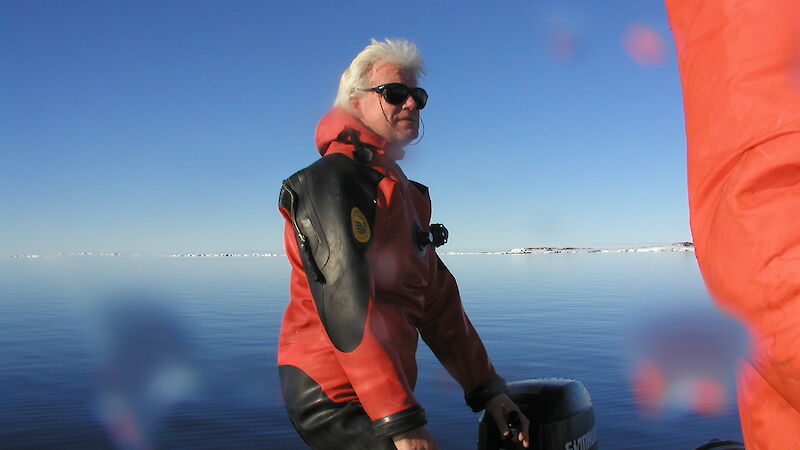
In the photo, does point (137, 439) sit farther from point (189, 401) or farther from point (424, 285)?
point (424, 285)

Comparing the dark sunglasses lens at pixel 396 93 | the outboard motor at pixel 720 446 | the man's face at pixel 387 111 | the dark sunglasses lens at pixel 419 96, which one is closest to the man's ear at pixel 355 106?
the man's face at pixel 387 111

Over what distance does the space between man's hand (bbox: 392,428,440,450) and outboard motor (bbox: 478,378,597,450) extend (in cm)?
111

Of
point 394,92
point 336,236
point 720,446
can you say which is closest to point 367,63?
point 394,92

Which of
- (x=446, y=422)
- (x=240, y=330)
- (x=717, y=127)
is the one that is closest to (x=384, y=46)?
(x=717, y=127)

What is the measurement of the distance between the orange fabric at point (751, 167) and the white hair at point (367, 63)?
1663 millimetres

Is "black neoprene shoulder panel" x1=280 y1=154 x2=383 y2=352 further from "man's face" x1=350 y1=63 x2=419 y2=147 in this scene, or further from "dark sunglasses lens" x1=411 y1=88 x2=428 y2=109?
"dark sunglasses lens" x1=411 y1=88 x2=428 y2=109

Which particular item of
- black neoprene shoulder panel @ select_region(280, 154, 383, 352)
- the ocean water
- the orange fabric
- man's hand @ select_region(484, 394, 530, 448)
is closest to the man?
black neoprene shoulder panel @ select_region(280, 154, 383, 352)

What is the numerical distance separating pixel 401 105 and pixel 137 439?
7658 millimetres

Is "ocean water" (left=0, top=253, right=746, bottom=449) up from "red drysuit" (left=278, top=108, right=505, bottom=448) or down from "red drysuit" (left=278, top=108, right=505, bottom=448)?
down

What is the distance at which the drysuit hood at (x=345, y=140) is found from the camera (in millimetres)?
2400

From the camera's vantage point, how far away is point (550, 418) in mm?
3117

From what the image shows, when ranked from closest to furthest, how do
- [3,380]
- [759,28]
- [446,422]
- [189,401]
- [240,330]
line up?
[759,28]
[446,422]
[189,401]
[3,380]
[240,330]

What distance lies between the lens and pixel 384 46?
2.62 metres

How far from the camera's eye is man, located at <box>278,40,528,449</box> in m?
2.03
